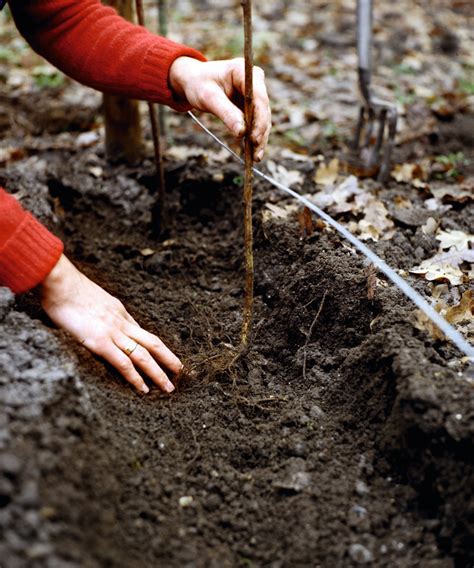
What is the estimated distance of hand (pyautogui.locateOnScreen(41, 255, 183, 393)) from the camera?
211 centimetres

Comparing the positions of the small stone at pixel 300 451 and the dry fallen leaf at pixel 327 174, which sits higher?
the small stone at pixel 300 451

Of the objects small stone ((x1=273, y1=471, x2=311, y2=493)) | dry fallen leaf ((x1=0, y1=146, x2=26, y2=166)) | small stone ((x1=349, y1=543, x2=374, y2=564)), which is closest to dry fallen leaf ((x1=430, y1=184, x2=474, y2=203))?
small stone ((x1=273, y1=471, x2=311, y2=493))

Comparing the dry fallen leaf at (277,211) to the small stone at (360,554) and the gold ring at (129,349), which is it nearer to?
the gold ring at (129,349)

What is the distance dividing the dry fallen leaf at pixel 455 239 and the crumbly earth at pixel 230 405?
9 cm

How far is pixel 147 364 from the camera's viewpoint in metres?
2.17

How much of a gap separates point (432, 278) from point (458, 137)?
2637 mm

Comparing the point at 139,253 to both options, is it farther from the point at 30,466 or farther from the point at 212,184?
the point at 30,466

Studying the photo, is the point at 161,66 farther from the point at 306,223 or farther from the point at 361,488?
the point at 361,488

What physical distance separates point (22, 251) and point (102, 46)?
111 centimetres

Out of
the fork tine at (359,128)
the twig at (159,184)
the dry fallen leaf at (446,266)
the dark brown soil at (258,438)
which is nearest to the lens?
the dark brown soil at (258,438)

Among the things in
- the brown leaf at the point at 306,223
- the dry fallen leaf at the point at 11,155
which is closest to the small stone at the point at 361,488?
the brown leaf at the point at 306,223

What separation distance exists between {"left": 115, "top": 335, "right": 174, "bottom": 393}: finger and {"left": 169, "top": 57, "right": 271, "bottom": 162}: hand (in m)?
0.83

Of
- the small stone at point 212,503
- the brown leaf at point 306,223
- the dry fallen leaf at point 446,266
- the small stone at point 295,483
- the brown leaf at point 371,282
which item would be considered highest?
the brown leaf at point 371,282

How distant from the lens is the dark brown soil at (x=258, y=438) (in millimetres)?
1521
